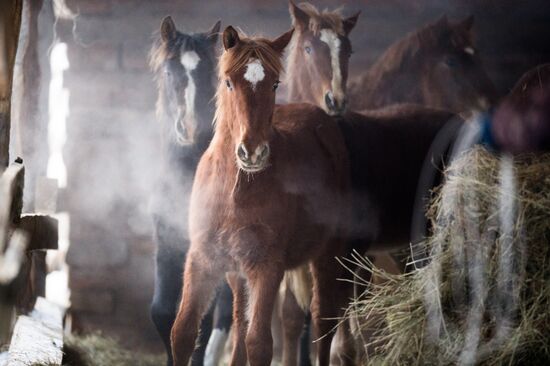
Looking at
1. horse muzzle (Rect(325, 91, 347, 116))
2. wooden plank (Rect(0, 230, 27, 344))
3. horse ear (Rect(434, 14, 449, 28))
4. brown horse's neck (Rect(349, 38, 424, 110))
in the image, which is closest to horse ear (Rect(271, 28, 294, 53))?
horse muzzle (Rect(325, 91, 347, 116))

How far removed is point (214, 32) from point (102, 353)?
184cm

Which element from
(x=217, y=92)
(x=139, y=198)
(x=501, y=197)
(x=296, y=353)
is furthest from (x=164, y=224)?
(x=501, y=197)

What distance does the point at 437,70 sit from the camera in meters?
4.16

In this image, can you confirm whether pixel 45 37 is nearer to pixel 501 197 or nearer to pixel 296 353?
pixel 296 353

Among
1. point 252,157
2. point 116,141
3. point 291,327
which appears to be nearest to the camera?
point 252,157

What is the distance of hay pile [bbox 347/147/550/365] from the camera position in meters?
2.88

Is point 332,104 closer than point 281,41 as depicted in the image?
No

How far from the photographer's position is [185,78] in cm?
366

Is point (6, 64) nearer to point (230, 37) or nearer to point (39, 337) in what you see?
point (230, 37)

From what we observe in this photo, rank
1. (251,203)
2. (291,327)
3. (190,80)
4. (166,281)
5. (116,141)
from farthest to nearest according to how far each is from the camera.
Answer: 1. (291,327)
2. (116,141)
3. (166,281)
4. (190,80)
5. (251,203)

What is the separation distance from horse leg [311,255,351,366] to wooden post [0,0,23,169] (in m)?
1.67

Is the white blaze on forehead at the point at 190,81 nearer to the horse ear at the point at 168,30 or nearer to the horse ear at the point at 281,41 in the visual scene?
the horse ear at the point at 168,30

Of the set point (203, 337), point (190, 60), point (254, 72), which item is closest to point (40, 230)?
point (203, 337)

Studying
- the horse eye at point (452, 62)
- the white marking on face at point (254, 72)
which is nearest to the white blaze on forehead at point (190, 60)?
the white marking on face at point (254, 72)
